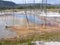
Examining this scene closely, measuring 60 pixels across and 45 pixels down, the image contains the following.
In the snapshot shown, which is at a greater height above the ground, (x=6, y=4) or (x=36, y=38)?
(x=6, y=4)

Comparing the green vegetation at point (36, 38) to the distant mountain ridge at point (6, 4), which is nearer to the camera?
the green vegetation at point (36, 38)

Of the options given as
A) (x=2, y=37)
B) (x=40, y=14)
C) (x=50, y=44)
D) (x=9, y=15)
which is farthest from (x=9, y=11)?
(x=50, y=44)

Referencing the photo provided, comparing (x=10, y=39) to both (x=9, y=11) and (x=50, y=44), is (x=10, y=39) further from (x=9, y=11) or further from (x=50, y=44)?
(x=9, y=11)

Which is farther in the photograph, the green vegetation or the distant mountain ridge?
the distant mountain ridge

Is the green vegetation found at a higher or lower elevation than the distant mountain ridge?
lower

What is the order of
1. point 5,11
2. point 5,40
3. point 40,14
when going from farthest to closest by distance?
point 40,14 < point 5,11 < point 5,40

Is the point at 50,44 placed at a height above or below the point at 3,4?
below

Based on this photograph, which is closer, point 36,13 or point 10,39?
point 10,39

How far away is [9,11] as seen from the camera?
6527 mm

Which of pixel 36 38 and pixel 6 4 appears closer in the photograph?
pixel 36 38

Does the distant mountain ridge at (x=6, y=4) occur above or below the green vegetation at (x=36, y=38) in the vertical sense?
A: above

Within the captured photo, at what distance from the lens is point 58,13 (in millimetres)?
7617

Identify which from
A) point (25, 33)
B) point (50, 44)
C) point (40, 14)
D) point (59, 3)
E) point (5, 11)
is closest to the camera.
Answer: point (50, 44)

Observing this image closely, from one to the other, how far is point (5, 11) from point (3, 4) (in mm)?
646
